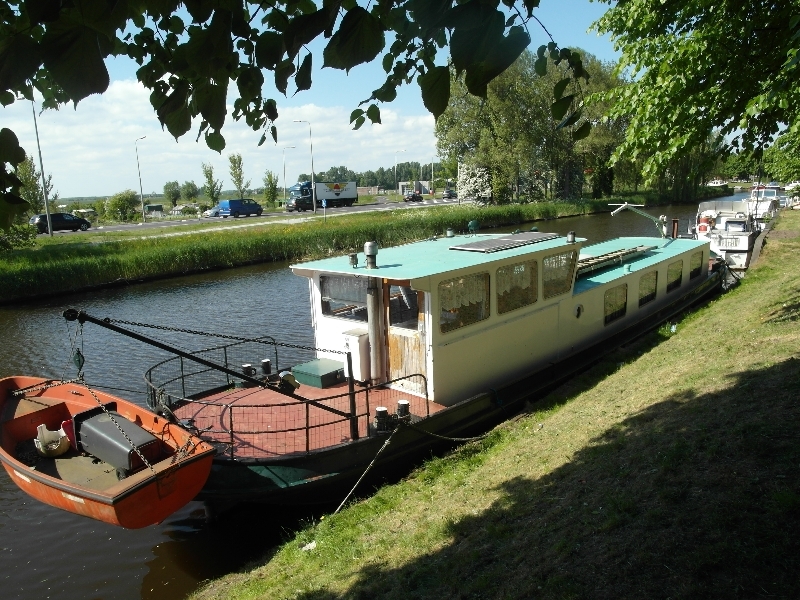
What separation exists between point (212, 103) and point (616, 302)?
42.3 feet

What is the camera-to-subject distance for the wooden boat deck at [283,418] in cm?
853

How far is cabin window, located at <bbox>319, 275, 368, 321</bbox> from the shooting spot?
10.2 meters

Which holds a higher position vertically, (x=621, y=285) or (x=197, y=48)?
(x=197, y=48)

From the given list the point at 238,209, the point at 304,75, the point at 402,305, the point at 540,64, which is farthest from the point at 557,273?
the point at 238,209

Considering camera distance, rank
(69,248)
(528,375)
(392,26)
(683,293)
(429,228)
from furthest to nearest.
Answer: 1. (429,228)
2. (69,248)
3. (683,293)
4. (528,375)
5. (392,26)

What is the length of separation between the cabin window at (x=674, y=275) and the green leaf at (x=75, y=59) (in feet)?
55.1

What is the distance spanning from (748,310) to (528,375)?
640cm

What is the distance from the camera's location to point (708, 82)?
8.72m

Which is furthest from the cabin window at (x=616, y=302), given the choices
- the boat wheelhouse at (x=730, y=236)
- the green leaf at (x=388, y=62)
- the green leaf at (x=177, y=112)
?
the green leaf at (x=177, y=112)

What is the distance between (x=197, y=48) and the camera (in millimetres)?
2525

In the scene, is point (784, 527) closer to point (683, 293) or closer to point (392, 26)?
point (392, 26)

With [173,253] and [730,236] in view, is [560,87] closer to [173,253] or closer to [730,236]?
[730,236]

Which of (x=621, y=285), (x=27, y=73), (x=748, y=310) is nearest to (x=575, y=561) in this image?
(x=27, y=73)

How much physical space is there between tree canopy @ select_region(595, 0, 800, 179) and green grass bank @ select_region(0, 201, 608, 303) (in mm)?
24925
